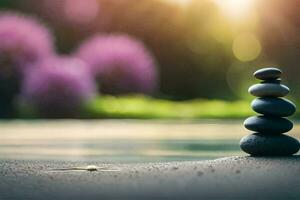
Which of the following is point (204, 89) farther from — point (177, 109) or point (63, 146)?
point (63, 146)

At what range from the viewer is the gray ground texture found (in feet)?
24.3

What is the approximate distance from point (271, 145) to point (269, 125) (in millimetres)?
252

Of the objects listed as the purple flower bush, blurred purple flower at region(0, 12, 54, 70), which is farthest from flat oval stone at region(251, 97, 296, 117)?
blurred purple flower at region(0, 12, 54, 70)

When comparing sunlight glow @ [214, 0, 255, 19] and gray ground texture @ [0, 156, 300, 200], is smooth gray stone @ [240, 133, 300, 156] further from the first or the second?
sunlight glow @ [214, 0, 255, 19]

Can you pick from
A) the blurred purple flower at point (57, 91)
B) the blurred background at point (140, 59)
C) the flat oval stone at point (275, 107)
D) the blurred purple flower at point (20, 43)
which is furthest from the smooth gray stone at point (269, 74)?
the blurred purple flower at point (20, 43)

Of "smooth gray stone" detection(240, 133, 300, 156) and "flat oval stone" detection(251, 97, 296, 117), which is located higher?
"flat oval stone" detection(251, 97, 296, 117)

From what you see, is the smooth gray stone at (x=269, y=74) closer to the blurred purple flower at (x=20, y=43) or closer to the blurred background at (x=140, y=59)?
the blurred background at (x=140, y=59)

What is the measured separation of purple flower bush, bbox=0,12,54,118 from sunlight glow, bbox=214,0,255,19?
22.8 feet

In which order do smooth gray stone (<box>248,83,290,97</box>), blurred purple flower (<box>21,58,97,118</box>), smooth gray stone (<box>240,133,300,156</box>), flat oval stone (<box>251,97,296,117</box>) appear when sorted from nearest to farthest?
1. smooth gray stone (<box>240,133,300,156</box>)
2. flat oval stone (<box>251,97,296,117</box>)
3. smooth gray stone (<box>248,83,290,97</box>)
4. blurred purple flower (<box>21,58,97,118</box>)

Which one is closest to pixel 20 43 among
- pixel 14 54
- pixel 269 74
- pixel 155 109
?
pixel 14 54

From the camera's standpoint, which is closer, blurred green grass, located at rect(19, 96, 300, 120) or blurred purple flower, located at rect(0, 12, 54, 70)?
blurred green grass, located at rect(19, 96, 300, 120)

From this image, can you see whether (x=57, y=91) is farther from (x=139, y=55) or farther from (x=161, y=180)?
(x=161, y=180)

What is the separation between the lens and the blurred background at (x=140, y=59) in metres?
22.9

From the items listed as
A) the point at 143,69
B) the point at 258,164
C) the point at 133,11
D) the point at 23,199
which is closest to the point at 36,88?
the point at 143,69
